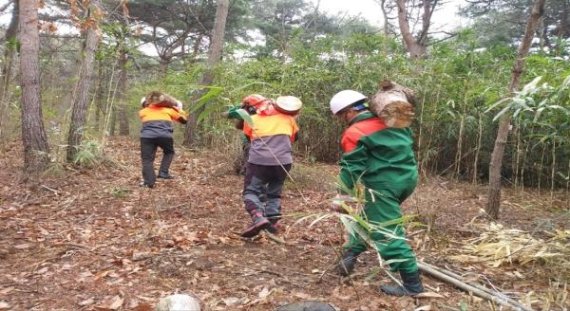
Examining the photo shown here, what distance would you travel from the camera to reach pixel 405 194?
3.10 m

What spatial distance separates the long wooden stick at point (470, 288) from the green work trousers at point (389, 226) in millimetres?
370

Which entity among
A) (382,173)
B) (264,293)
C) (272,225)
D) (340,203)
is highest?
(382,173)

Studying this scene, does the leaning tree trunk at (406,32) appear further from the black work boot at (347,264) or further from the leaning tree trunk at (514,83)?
the black work boot at (347,264)

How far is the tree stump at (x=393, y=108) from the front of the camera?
297cm

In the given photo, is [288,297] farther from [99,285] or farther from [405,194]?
[99,285]

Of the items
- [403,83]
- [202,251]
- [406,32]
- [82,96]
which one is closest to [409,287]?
[202,251]

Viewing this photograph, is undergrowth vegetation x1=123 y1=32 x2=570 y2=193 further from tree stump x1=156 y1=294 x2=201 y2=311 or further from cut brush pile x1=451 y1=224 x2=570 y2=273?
tree stump x1=156 y1=294 x2=201 y2=311

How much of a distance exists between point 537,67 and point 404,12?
704cm

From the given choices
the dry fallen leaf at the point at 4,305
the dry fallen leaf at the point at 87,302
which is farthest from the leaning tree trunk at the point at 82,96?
the dry fallen leaf at the point at 87,302

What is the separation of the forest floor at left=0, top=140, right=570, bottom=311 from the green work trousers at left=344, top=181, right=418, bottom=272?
21cm

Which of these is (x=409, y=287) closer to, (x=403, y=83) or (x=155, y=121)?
(x=155, y=121)

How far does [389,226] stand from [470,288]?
666mm

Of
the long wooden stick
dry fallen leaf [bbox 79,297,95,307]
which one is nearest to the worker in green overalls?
the long wooden stick

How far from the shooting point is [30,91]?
578cm
